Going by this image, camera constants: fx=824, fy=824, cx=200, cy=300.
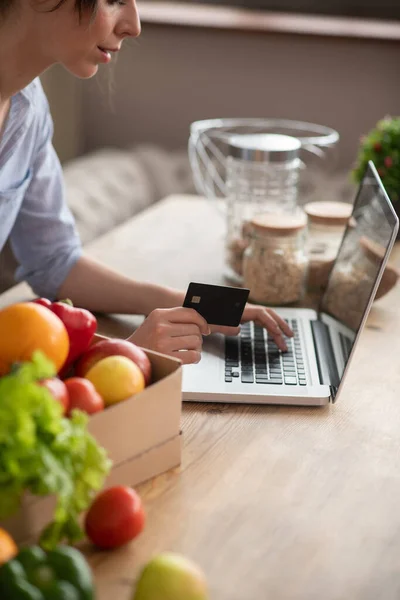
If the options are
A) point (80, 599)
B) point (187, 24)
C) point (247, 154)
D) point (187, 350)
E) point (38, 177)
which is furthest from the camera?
point (187, 24)

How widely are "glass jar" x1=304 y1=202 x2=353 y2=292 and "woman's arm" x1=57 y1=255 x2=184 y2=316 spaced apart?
0.33 metres

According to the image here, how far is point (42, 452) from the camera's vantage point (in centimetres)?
66

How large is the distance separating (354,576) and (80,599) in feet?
0.90

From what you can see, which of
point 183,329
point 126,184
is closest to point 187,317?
point 183,329

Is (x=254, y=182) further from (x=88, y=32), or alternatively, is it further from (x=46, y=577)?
(x=46, y=577)

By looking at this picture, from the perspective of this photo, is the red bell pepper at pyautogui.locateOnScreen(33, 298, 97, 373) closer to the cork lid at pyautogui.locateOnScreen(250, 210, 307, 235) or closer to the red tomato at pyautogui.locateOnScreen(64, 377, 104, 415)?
the red tomato at pyautogui.locateOnScreen(64, 377, 104, 415)

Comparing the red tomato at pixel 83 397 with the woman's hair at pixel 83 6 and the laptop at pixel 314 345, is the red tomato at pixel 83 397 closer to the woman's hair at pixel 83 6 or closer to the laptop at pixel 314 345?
the laptop at pixel 314 345

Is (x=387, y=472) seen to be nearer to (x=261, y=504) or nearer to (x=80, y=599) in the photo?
(x=261, y=504)

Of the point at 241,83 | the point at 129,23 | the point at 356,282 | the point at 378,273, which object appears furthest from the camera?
the point at 241,83

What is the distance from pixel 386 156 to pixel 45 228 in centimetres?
88

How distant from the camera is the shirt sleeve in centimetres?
149

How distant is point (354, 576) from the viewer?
2.49 ft

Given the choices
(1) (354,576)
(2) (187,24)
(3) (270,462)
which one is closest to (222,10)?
(2) (187,24)

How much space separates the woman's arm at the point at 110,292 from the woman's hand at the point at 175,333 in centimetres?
23
